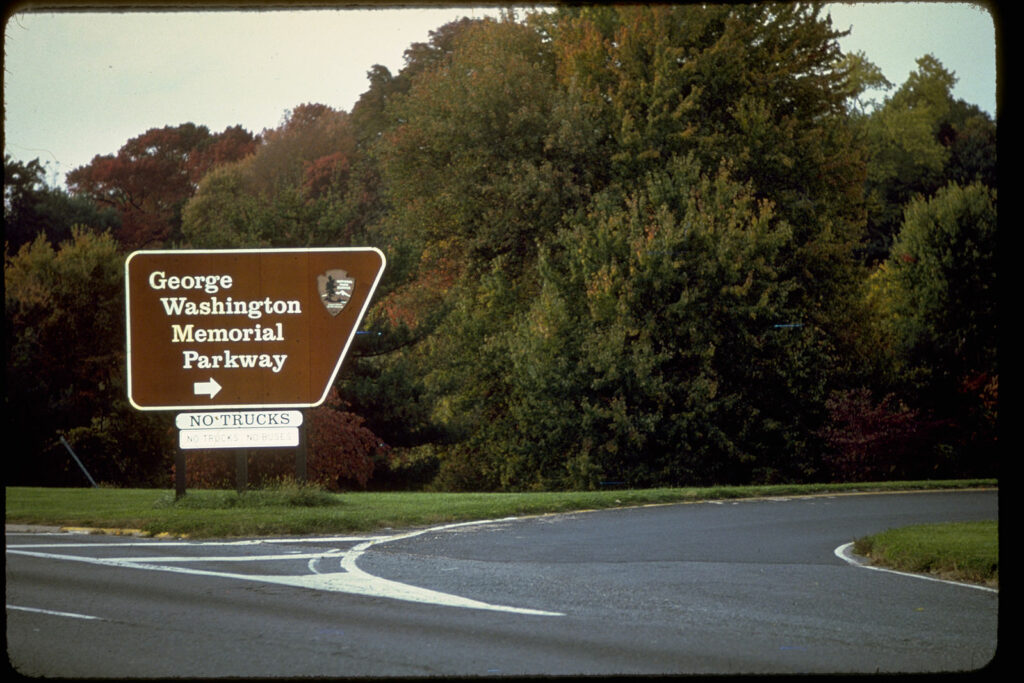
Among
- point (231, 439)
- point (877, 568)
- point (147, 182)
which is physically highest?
point (147, 182)

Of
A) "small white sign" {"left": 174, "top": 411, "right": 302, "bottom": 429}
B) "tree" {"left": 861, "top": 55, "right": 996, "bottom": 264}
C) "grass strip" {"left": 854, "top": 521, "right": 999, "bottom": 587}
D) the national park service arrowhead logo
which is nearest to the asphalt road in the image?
"grass strip" {"left": 854, "top": 521, "right": 999, "bottom": 587}

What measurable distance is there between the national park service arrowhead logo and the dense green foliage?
10010mm

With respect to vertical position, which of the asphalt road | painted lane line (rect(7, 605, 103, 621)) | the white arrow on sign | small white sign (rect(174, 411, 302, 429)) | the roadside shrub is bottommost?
the roadside shrub

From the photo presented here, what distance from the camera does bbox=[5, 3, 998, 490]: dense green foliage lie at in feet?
90.8

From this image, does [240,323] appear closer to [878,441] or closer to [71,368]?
[71,368]

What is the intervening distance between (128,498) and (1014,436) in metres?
15.8

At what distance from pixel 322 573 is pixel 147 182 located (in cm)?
2642

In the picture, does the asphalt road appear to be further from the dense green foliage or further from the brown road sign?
the dense green foliage

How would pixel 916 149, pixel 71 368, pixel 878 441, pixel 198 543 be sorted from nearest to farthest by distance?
pixel 198 543 → pixel 71 368 → pixel 878 441 → pixel 916 149

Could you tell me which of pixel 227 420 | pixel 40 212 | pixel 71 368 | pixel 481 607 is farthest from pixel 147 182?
pixel 481 607

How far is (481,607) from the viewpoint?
8.30m

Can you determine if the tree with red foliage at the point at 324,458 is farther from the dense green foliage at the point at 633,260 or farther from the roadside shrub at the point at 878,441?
the roadside shrub at the point at 878,441

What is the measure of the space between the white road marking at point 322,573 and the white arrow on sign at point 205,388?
3.44 m

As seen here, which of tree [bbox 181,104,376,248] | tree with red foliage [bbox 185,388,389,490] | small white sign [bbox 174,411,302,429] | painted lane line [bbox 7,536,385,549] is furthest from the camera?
tree [bbox 181,104,376,248]
